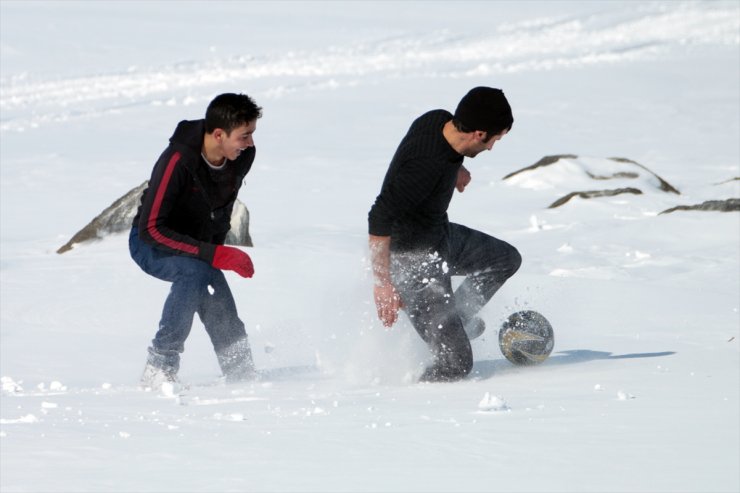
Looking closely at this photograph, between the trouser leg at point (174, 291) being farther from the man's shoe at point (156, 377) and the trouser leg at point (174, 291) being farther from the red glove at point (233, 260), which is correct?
the red glove at point (233, 260)

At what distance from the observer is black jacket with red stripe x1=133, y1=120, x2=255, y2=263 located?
16.6 feet

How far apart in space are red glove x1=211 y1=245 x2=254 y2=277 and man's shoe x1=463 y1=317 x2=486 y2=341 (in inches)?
47.4

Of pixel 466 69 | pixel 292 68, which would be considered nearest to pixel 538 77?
pixel 466 69

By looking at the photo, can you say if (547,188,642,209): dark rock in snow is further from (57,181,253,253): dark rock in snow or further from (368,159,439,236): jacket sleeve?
(368,159,439,236): jacket sleeve

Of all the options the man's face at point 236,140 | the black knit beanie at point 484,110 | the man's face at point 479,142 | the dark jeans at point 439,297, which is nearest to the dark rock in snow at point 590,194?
the dark jeans at point 439,297

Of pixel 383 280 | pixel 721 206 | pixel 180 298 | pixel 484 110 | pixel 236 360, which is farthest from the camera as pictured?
pixel 721 206

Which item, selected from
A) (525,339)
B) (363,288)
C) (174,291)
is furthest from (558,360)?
(174,291)

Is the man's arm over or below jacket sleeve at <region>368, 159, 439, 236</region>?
below

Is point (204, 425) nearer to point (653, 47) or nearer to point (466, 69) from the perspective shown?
point (466, 69)

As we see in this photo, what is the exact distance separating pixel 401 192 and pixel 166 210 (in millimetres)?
975

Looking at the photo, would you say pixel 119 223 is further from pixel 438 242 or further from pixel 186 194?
pixel 438 242

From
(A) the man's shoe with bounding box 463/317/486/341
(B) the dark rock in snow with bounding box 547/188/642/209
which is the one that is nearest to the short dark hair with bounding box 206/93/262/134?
(A) the man's shoe with bounding box 463/317/486/341

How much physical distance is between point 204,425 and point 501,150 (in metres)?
13.1

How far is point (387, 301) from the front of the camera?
5.13 meters
